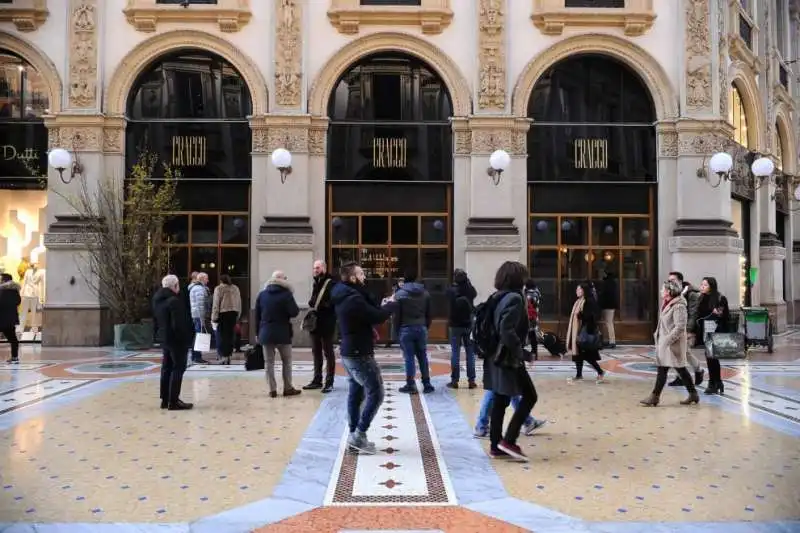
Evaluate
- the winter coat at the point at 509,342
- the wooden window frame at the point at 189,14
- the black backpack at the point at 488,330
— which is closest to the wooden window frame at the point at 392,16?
the wooden window frame at the point at 189,14

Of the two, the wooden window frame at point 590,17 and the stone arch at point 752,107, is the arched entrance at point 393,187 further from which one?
the stone arch at point 752,107

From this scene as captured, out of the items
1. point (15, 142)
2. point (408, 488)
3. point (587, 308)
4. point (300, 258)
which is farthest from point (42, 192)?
point (408, 488)

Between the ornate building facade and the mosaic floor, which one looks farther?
the ornate building facade

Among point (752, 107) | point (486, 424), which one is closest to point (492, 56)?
point (752, 107)

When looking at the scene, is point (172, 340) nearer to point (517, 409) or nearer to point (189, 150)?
point (517, 409)

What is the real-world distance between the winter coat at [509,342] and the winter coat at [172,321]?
4.28 meters

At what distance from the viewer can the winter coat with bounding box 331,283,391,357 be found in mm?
6145

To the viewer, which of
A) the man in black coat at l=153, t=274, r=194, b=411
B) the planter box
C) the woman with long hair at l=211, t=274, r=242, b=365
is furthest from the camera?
the planter box

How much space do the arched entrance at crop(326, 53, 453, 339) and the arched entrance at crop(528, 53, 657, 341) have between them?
92.0 inches

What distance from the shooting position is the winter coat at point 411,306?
9172 millimetres

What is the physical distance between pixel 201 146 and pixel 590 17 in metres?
10.3

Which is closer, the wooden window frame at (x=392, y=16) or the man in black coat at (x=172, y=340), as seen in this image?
the man in black coat at (x=172, y=340)

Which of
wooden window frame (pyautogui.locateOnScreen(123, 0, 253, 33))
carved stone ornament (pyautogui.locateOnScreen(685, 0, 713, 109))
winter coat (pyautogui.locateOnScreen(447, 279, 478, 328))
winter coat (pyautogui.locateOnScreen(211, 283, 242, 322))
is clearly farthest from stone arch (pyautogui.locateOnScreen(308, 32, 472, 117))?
winter coat (pyautogui.locateOnScreen(447, 279, 478, 328))

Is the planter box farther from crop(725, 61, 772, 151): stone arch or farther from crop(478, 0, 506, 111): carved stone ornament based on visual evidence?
crop(725, 61, 772, 151): stone arch
